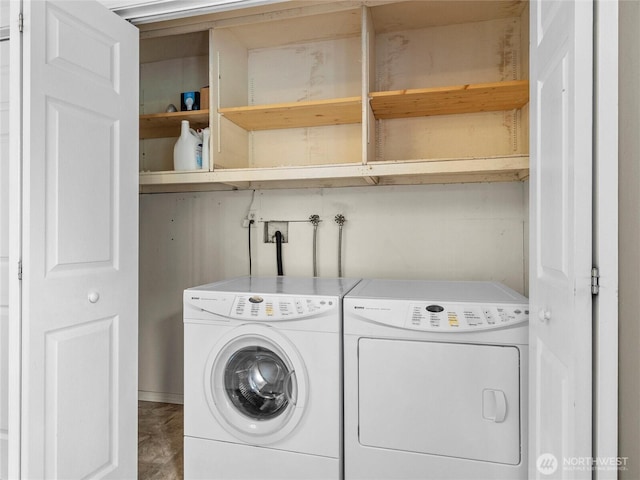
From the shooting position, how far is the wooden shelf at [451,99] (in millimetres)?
2012

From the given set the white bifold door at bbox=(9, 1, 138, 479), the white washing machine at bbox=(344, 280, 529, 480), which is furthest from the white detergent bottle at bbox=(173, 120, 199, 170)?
the white washing machine at bbox=(344, 280, 529, 480)

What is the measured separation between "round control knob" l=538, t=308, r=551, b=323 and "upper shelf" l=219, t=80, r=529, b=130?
47.9 inches

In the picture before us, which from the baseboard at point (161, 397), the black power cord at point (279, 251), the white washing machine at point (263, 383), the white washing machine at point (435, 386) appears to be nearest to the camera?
the white washing machine at point (435, 386)

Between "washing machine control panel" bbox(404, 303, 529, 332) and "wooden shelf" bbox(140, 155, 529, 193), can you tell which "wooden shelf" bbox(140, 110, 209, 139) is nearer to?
"wooden shelf" bbox(140, 155, 529, 193)

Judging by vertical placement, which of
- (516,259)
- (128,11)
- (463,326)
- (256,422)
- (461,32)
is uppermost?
(461,32)

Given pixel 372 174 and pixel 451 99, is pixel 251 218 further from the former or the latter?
pixel 451 99

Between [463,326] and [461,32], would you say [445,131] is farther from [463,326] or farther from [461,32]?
[463,326]

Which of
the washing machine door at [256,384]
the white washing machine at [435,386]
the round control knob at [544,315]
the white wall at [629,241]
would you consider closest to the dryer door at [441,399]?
the white washing machine at [435,386]

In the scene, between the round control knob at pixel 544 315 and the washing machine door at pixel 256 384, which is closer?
the round control knob at pixel 544 315

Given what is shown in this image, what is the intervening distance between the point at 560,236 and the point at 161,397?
2756 millimetres

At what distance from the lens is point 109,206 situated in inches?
66.9

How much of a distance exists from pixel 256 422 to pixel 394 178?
4.81 feet

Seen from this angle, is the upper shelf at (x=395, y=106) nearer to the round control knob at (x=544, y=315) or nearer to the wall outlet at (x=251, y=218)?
the wall outlet at (x=251, y=218)

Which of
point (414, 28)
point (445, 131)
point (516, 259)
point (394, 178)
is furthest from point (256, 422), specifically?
point (414, 28)
